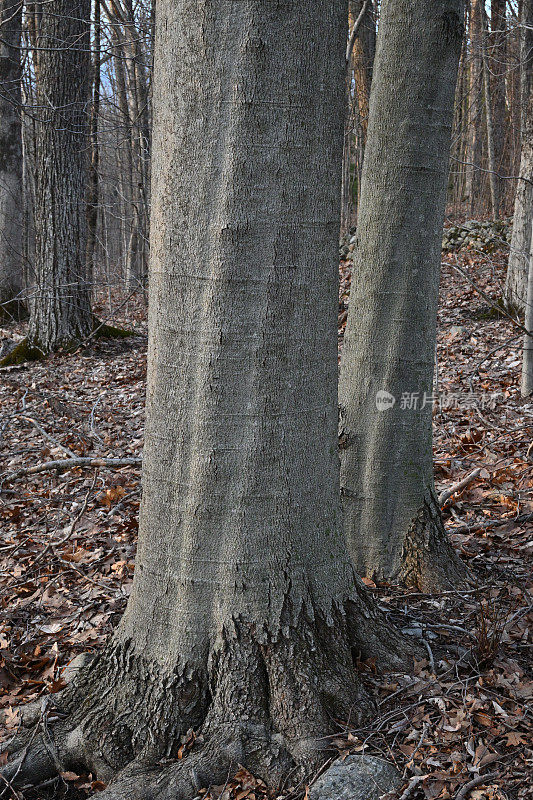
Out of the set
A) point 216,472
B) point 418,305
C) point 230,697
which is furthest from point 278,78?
point 230,697

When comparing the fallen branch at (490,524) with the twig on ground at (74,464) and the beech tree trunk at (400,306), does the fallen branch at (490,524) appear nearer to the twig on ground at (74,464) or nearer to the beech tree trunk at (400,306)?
the beech tree trunk at (400,306)

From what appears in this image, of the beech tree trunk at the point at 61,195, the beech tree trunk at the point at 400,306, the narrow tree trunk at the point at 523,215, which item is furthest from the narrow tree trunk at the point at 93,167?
the beech tree trunk at the point at 400,306

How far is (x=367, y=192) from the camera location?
11.2ft

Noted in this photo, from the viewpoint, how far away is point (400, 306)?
3361mm

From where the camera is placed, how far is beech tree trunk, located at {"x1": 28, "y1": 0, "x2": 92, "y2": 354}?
9352 mm

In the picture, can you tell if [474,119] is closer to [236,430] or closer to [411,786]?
[236,430]

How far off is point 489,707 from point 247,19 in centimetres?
258

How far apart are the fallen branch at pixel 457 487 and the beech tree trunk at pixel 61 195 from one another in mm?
6680

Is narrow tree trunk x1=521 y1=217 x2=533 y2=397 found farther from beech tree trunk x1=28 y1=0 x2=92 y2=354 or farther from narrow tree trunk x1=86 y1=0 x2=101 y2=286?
narrow tree trunk x1=86 y1=0 x2=101 y2=286

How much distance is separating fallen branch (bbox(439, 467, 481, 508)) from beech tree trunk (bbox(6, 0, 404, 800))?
7.11 feet

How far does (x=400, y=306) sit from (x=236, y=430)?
151 centimetres

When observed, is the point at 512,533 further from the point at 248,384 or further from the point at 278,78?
the point at 278,78

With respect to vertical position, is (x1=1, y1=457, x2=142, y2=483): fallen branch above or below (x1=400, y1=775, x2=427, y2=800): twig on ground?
above

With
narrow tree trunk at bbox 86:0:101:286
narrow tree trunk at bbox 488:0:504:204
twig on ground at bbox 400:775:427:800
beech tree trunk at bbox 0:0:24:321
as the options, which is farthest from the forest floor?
narrow tree trunk at bbox 488:0:504:204
